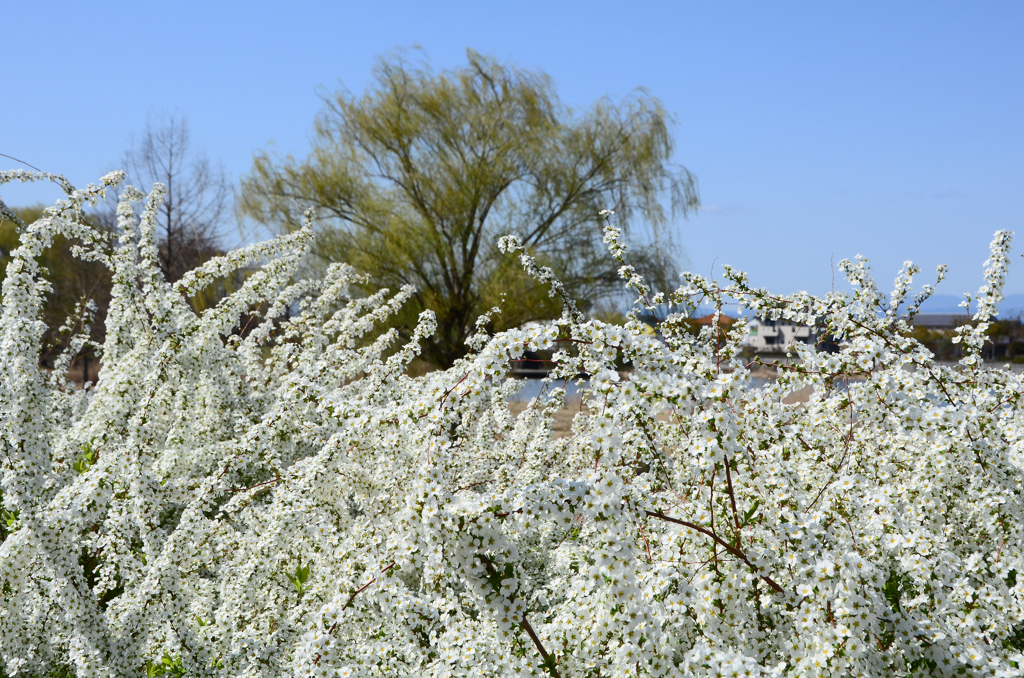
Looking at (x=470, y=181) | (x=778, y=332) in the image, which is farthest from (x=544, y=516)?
(x=470, y=181)

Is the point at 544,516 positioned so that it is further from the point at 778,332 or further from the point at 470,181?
the point at 470,181

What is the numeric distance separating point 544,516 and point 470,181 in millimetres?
15556

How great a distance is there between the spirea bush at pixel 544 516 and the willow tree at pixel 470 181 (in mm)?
11702

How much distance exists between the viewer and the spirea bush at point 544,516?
228 cm

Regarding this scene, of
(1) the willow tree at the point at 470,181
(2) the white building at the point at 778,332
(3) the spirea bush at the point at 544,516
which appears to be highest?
(1) the willow tree at the point at 470,181

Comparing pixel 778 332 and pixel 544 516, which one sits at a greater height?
pixel 778 332

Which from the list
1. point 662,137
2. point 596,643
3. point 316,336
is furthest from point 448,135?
point 596,643

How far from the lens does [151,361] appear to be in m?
4.82

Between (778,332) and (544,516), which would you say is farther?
(778,332)

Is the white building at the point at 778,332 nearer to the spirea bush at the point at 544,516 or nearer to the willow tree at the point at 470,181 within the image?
the spirea bush at the point at 544,516

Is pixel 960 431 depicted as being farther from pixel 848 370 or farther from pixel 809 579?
pixel 809 579

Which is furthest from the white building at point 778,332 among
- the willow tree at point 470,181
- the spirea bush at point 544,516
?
the willow tree at point 470,181

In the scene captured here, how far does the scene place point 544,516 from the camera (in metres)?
2.25

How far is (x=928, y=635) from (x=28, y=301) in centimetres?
458
